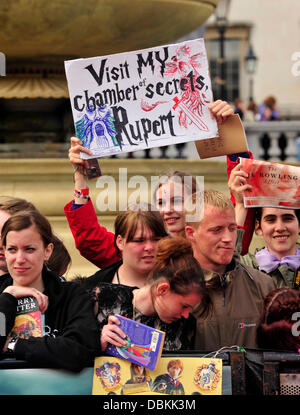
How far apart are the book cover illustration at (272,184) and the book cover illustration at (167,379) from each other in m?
1.12

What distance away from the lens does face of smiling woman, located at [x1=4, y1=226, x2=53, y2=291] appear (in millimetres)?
3908

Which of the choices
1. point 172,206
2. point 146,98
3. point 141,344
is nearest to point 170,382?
point 141,344

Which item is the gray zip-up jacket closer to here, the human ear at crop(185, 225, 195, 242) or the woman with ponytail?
the woman with ponytail

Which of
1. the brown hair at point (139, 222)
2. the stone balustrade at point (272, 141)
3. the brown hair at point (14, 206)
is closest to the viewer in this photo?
the brown hair at point (139, 222)

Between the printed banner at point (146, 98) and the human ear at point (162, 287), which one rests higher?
the printed banner at point (146, 98)

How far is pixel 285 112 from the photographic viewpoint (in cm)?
3772

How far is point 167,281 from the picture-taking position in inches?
151

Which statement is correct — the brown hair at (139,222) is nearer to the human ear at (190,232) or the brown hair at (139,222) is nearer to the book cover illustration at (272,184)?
the human ear at (190,232)

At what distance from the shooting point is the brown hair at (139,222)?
13.9ft

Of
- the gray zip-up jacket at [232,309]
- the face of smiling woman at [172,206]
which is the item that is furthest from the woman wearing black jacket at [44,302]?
the face of smiling woman at [172,206]

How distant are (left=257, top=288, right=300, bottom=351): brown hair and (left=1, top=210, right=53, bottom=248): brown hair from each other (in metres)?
0.92

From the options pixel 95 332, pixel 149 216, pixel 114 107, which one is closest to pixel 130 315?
pixel 95 332

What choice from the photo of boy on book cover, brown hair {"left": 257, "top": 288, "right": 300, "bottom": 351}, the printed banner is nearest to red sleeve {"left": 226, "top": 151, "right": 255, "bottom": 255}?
the printed banner

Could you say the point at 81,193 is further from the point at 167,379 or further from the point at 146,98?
the point at 167,379
